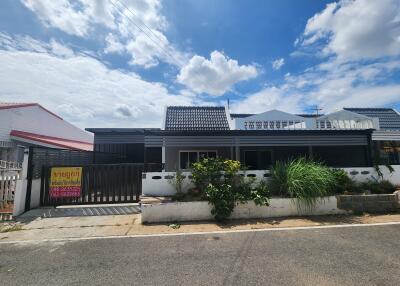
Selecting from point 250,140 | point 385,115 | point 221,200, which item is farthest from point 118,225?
point 385,115

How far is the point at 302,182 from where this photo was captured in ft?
24.5

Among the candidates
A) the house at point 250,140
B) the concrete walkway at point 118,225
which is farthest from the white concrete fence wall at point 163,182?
the concrete walkway at point 118,225

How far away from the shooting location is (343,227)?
615 centimetres

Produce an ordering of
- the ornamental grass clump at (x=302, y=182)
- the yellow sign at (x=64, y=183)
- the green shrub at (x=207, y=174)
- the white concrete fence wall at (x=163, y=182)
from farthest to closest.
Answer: the yellow sign at (x=64, y=183) < the white concrete fence wall at (x=163, y=182) < the green shrub at (x=207, y=174) < the ornamental grass clump at (x=302, y=182)

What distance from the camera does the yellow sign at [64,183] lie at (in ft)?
27.4

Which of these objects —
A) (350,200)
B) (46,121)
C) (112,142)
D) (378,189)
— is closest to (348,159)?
(378,189)

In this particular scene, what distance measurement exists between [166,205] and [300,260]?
12.9ft

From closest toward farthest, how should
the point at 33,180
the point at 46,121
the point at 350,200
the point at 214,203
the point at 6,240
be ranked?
the point at 6,240
the point at 214,203
the point at 350,200
the point at 33,180
the point at 46,121

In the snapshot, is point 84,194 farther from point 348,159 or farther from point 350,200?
point 348,159

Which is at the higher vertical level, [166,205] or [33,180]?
[33,180]

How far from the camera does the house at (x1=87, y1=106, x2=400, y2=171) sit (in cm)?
1005

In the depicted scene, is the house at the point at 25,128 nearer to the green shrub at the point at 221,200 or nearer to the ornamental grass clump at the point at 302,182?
the green shrub at the point at 221,200

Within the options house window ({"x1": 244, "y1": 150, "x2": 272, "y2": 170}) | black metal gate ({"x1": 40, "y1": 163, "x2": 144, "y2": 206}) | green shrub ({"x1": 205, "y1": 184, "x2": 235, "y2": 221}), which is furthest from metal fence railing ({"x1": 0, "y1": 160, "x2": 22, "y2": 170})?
house window ({"x1": 244, "y1": 150, "x2": 272, "y2": 170})

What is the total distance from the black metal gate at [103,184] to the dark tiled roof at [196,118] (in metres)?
5.70
